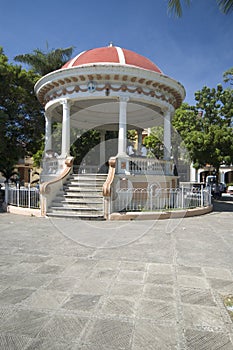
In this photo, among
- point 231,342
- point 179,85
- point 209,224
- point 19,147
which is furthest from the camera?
point 19,147

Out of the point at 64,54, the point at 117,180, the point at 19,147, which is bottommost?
the point at 117,180

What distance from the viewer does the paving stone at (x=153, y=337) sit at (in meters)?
2.22

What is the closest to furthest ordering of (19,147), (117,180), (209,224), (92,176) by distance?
(209,224) → (117,180) → (92,176) → (19,147)

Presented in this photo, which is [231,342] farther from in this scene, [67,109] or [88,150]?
[88,150]

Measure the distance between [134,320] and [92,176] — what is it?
9074 millimetres

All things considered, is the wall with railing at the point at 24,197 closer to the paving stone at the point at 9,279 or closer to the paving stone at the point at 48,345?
the paving stone at the point at 9,279

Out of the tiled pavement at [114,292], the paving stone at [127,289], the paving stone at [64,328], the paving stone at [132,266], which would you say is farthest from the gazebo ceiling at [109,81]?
the paving stone at [64,328]

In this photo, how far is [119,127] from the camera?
36.7 ft

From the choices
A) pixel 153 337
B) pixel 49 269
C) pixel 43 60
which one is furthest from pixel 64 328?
pixel 43 60

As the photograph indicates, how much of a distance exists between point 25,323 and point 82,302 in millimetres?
688

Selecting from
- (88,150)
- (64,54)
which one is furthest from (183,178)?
(64,54)

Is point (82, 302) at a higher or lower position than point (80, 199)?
lower

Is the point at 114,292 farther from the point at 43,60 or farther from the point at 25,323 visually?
the point at 43,60

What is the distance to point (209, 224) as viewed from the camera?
27.7ft
